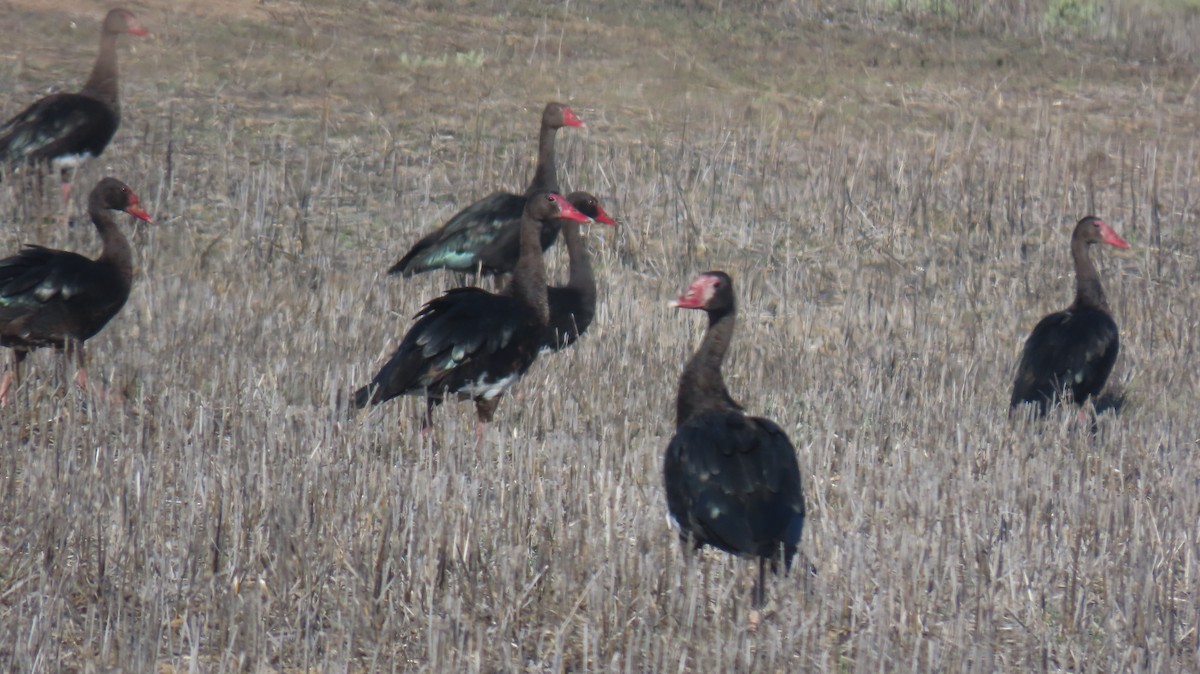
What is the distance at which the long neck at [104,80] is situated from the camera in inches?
483

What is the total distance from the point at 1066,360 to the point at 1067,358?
0.07 feet

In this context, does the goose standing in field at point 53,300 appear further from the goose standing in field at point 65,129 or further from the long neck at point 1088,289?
the long neck at point 1088,289

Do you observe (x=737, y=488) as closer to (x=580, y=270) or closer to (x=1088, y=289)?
(x=580, y=270)

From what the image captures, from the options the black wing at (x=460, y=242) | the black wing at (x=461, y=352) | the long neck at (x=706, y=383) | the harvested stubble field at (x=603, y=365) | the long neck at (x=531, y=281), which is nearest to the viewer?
the harvested stubble field at (x=603, y=365)

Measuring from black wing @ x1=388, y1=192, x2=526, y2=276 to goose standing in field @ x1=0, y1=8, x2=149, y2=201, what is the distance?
10.5 feet

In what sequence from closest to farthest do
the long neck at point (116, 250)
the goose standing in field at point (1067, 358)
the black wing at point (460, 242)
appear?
the long neck at point (116, 250), the goose standing in field at point (1067, 358), the black wing at point (460, 242)

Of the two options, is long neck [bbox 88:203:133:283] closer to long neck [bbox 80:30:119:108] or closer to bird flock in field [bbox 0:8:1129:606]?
bird flock in field [bbox 0:8:1129:606]

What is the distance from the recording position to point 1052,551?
588 cm

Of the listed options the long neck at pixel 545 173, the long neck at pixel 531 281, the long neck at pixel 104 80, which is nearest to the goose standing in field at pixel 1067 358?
the long neck at pixel 531 281

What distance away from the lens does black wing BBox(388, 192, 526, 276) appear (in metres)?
10.3

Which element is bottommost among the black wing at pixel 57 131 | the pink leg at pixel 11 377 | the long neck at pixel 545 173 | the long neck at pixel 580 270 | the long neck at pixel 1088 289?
the pink leg at pixel 11 377

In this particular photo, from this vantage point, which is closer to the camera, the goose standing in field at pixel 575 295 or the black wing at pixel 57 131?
the goose standing in field at pixel 575 295

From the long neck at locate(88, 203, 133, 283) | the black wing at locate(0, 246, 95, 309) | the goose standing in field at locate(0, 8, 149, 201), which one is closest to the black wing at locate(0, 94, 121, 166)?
the goose standing in field at locate(0, 8, 149, 201)

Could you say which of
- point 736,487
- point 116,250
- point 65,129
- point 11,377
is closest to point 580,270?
point 116,250
